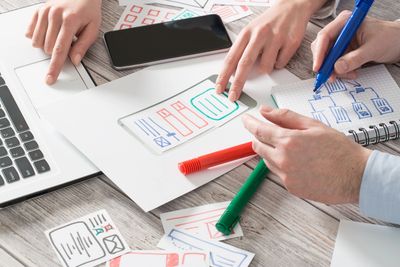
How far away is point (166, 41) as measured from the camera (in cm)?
120

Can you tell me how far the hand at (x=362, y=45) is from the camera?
1.13m

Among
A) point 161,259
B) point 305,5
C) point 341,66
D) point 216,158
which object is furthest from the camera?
point 305,5

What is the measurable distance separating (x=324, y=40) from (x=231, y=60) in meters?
0.17

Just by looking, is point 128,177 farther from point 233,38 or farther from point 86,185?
point 233,38

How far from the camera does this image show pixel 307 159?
0.95 metres

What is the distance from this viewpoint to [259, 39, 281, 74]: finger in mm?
1165

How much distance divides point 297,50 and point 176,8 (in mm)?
257

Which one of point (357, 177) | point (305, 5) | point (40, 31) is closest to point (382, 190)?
point (357, 177)

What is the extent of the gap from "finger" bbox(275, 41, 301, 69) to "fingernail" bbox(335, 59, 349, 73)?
0.31 feet

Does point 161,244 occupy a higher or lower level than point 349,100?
lower

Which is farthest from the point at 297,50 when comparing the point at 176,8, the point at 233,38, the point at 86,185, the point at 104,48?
the point at 86,185

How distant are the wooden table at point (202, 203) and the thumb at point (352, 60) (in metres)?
0.24

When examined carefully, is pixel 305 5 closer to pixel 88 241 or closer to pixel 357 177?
pixel 357 177

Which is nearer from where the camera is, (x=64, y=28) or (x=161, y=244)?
(x=161, y=244)
